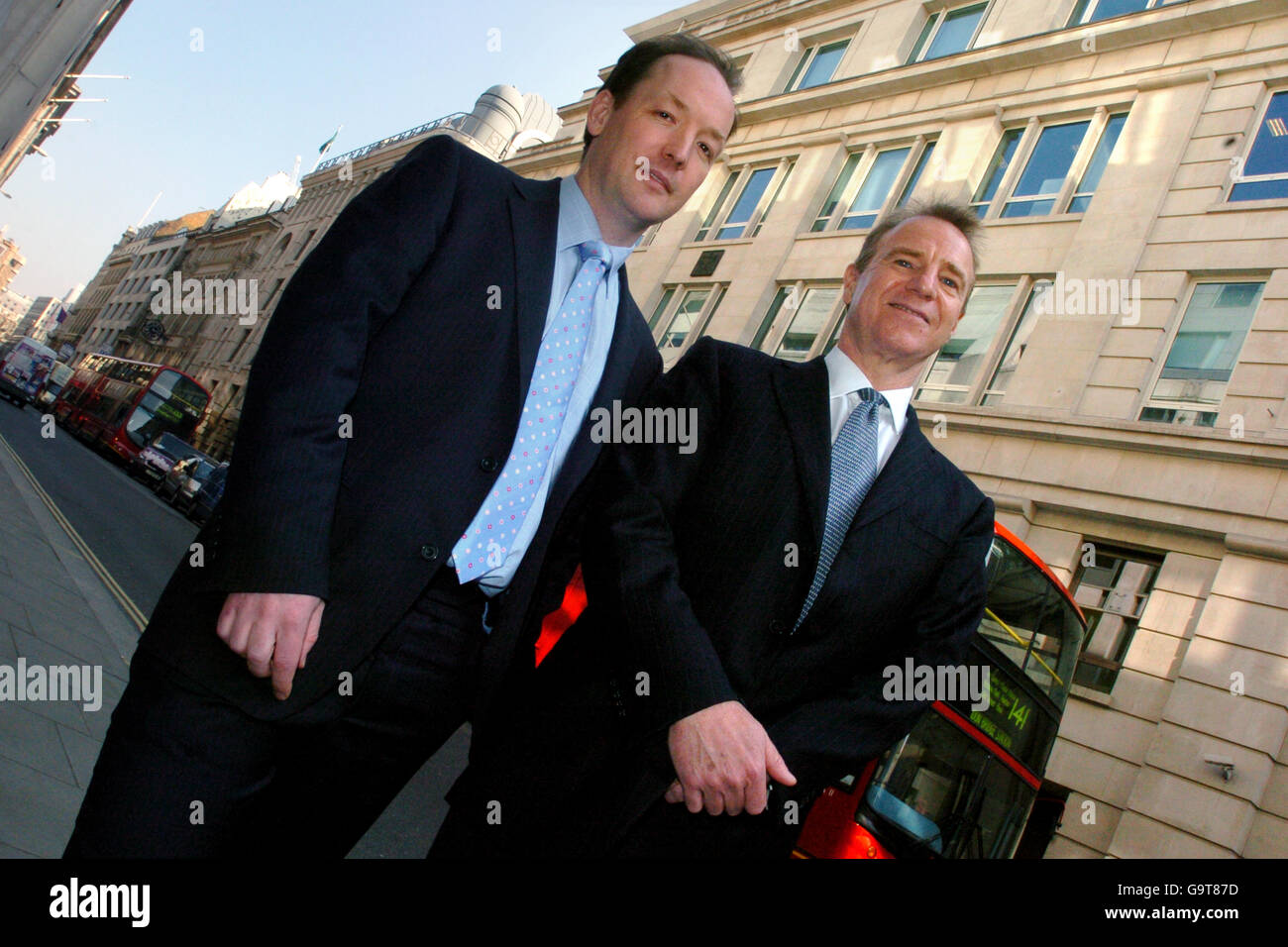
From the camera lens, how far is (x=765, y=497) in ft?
6.66

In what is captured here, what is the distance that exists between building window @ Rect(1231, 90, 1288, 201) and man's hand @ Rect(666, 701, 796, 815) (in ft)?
55.2

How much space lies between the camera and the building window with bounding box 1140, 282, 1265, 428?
13062 mm

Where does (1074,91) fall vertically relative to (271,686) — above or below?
above

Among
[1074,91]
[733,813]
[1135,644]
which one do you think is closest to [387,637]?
[733,813]

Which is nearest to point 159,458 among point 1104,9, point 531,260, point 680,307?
point 680,307

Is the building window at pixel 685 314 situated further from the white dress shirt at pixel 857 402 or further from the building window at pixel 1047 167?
the white dress shirt at pixel 857 402

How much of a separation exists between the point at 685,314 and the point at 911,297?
22.1 metres

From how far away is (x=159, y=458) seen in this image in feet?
84.8

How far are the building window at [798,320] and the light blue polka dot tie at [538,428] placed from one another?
1809 centimetres

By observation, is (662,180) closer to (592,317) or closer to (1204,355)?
(592,317)

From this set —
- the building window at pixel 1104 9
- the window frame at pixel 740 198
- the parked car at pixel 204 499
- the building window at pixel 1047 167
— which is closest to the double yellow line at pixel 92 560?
the parked car at pixel 204 499
